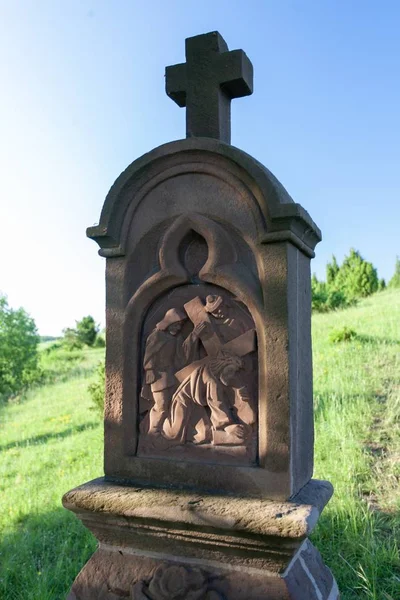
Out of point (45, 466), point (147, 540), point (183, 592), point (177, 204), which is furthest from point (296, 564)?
point (45, 466)

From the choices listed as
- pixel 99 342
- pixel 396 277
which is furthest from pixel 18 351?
pixel 396 277

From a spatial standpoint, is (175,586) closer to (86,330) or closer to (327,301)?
(327,301)

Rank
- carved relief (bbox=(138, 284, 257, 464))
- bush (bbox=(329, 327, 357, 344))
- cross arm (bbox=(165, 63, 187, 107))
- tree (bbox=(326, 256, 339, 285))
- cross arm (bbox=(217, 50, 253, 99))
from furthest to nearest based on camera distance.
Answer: tree (bbox=(326, 256, 339, 285)) → bush (bbox=(329, 327, 357, 344)) → cross arm (bbox=(165, 63, 187, 107)) → cross arm (bbox=(217, 50, 253, 99)) → carved relief (bbox=(138, 284, 257, 464))

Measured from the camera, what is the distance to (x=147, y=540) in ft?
7.35

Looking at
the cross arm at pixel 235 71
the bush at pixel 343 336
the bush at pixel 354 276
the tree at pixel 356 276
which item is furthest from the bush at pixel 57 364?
the cross arm at pixel 235 71

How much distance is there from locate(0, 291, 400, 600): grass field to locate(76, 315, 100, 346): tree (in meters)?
23.2

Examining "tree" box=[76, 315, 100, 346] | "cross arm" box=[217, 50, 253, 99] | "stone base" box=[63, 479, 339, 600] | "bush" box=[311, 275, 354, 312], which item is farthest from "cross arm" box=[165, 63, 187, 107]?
"tree" box=[76, 315, 100, 346]

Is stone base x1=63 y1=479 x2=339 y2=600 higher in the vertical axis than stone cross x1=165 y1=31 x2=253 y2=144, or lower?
lower

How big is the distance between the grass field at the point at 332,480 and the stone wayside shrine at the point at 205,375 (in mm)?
981

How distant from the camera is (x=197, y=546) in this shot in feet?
7.00

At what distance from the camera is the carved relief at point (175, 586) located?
206 centimetres

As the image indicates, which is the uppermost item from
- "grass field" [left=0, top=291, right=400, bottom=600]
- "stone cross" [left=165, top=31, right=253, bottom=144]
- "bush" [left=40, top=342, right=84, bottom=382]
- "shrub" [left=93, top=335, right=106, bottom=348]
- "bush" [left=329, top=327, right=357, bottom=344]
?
"stone cross" [left=165, top=31, right=253, bottom=144]

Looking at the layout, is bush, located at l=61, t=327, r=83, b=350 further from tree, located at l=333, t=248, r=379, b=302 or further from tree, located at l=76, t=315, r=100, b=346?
tree, located at l=333, t=248, r=379, b=302

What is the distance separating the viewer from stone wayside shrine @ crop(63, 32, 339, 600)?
2.08 m
